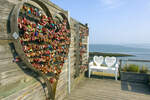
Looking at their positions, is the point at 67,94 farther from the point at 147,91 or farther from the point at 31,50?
the point at 147,91

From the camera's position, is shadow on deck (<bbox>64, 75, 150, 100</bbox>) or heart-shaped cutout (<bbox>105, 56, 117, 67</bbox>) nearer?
shadow on deck (<bbox>64, 75, 150, 100</bbox>)

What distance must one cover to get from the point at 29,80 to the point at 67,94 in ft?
6.24

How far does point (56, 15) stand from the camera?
7.47 feet

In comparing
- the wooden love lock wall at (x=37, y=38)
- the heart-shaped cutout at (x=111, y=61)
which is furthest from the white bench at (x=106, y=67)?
the wooden love lock wall at (x=37, y=38)

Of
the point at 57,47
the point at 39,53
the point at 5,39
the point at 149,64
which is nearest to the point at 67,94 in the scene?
the point at 57,47

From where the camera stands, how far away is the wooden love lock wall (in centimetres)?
129

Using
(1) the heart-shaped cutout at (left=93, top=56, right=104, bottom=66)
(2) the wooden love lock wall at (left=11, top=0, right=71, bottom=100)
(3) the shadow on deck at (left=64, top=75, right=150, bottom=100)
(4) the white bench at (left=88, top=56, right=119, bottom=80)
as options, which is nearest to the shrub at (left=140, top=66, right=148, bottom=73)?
(3) the shadow on deck at (left=64, top=75, right=150, bottom=100)

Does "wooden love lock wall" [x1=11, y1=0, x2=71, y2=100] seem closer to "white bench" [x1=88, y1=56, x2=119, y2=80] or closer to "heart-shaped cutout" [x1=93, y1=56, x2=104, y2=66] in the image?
"white bench" [x1=88, y1=56, x2=119, y2=80]

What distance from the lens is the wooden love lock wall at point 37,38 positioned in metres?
1.29

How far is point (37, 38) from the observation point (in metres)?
1.58

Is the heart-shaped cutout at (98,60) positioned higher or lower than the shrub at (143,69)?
higher

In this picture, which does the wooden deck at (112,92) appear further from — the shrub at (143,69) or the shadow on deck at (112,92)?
the shrub at (143,69)

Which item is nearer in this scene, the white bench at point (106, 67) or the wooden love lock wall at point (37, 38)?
the wooden love lock wall at point (37, 38)

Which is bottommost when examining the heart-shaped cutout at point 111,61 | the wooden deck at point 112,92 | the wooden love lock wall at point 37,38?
the wooden deck at point 112,92
